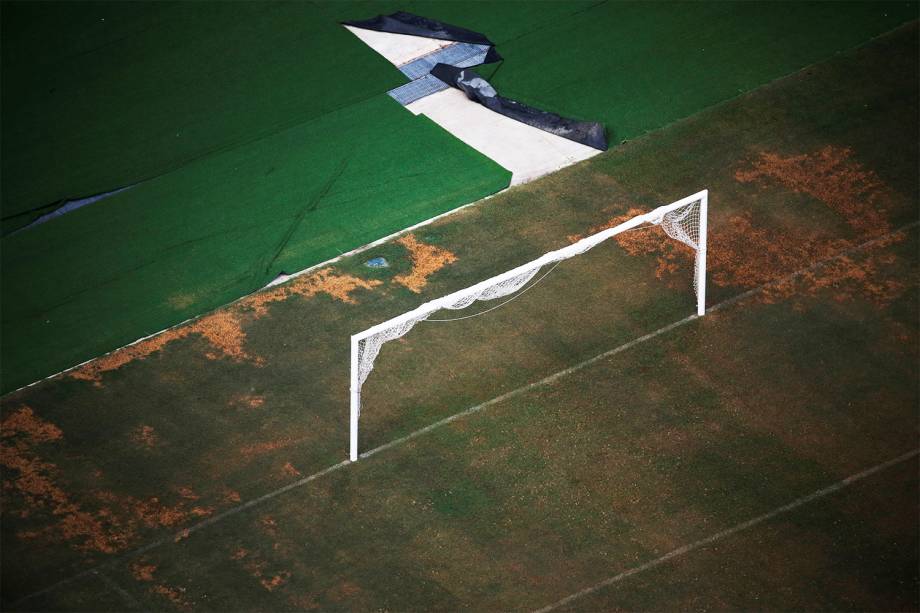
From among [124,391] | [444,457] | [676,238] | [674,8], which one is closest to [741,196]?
[676,238]

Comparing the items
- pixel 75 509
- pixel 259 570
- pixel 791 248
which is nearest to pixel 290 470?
pixel 259 570

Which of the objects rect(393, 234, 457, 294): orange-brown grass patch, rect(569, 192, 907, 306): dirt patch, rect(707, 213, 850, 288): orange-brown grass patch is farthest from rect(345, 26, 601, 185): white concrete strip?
rect(707, 213, 850, 288): orange-brown grass patch

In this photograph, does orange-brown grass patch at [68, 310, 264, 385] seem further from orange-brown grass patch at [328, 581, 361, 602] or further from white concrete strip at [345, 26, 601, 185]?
white concrete strip at [345, 26, 601, 185]

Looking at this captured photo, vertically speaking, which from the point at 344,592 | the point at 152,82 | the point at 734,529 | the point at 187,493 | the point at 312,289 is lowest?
the point at 734,529

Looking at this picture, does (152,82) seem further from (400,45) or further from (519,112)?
(519,112)

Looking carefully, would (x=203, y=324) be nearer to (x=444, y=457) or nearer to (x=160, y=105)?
(x=444, y=457)
